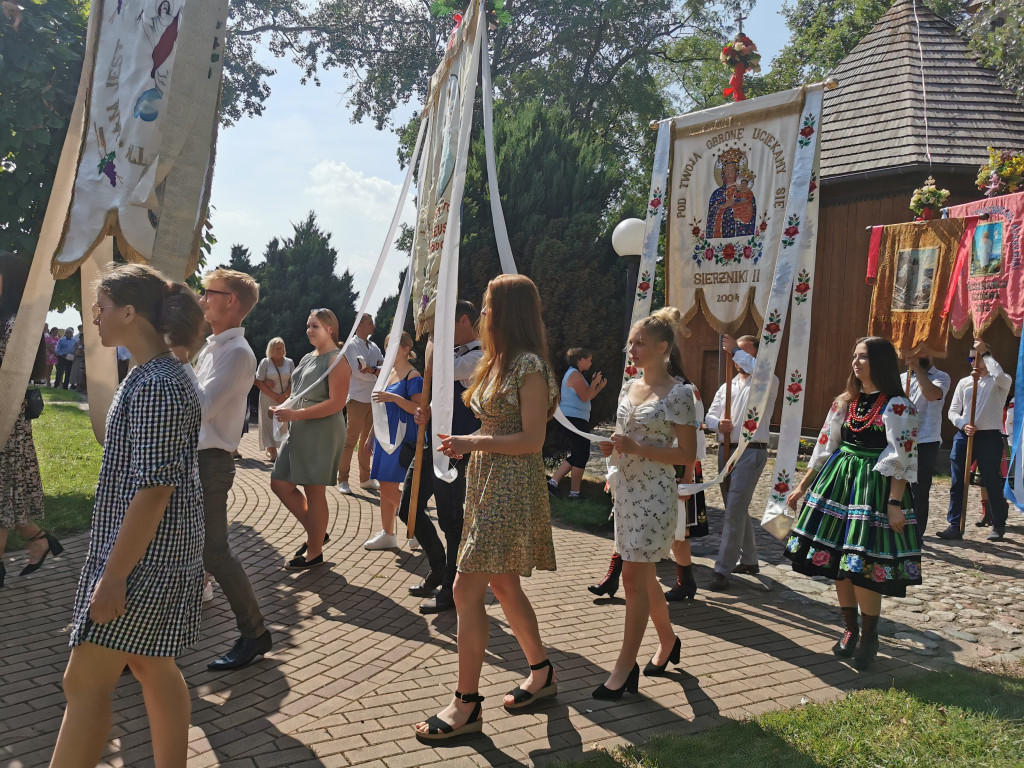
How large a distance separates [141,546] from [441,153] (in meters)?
3.23

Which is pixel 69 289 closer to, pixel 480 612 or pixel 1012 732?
pixel 480 612

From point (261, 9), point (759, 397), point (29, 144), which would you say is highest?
point (261, 9)

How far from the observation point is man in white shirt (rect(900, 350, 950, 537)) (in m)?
7.98

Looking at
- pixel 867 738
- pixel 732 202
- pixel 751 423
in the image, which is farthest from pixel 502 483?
pixel 732 202

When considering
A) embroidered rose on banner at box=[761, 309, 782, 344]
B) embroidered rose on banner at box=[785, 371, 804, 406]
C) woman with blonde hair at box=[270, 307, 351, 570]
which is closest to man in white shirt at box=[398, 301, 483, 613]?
woman with blonde hair at box=[270, 307, 351, 570]

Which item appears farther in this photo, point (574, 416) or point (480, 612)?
point (574, 416)

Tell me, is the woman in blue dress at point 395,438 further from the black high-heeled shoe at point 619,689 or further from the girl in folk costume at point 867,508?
the girl in folk costume at point 867,508

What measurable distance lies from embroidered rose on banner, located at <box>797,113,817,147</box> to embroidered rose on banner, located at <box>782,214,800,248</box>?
0.52 m

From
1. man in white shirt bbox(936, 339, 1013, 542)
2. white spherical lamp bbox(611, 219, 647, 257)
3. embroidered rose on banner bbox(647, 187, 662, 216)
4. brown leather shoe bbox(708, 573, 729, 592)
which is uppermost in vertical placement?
white spherical lamp bbox(611, 219, 647, 257)

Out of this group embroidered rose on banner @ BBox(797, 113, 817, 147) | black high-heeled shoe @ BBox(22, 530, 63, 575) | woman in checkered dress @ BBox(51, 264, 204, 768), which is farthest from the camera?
black high-heeled shoe @ BBox(22, 530, 63, 575)

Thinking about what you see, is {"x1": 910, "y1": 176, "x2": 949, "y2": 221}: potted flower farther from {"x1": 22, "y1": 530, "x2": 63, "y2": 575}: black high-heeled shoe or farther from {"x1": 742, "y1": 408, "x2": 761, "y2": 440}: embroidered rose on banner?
{"x1": 22, "y1": 530, "x2": 63, "y2": 575}: black high-heeled shoe

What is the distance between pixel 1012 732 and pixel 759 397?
7.38 ft

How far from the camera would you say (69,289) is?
329 inches

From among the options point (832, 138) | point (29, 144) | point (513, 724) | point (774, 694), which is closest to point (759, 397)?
point (774, 694)
